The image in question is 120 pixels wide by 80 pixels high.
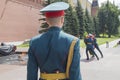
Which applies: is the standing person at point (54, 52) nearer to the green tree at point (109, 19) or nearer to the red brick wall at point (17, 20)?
the red brick wall at point (17, 20)

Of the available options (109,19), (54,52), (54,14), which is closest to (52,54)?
(54,52)

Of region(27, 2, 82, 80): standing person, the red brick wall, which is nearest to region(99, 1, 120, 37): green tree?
the red brick wall

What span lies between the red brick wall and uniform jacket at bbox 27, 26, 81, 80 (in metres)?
39.3

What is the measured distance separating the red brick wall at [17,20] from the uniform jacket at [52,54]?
3927 centimetres

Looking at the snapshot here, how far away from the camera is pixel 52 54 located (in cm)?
371

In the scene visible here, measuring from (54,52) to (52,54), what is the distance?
0.11 feet

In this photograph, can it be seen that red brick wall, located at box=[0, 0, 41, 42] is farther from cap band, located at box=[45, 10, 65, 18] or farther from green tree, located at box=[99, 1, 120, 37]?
green tree, located at box=[99, 1, 120, 37]

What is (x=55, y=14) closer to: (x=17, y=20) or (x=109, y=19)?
(x=17, y=20)

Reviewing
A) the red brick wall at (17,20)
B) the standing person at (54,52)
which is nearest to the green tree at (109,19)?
the red brick wall at (17,20)

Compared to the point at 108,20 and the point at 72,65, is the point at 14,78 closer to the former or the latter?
the point at 72,65

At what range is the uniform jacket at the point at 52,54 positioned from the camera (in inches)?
145

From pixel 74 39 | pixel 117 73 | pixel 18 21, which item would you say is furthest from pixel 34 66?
pixel 18 21

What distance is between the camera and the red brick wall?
144 feet

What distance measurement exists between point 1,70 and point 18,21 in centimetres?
3545
